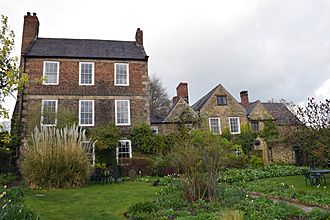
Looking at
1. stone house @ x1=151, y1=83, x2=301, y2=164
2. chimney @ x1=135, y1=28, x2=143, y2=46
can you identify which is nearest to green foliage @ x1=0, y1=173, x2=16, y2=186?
stone house @ x1=151, y1=83, x2=301, y2=164

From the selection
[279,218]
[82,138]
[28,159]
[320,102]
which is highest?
[320,102]

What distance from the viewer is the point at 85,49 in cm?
2106

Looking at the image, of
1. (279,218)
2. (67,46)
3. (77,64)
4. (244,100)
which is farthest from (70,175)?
(244,100)

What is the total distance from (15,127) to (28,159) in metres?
8.31

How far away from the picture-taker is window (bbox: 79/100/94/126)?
62.3 feet

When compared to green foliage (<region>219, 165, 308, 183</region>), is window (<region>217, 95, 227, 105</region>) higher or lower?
higher

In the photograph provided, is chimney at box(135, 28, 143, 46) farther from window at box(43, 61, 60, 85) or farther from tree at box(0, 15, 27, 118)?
tree at box(0, 15, 27, 118)

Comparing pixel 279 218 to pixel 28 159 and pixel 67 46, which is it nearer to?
pixel 28 159

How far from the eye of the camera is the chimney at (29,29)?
65.8 ft

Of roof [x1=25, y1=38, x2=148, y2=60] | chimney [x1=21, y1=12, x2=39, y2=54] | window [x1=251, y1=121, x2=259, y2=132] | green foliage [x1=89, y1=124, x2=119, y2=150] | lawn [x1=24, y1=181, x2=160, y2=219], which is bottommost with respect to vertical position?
lawn [x1=24, y1=181, x2=160, y2=219]

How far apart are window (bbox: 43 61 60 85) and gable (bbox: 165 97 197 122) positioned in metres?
10.0

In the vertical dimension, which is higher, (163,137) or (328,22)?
(328,22)

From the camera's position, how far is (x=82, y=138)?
485 inches

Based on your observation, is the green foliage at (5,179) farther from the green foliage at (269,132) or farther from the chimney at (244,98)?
the chimney at (244,98)
